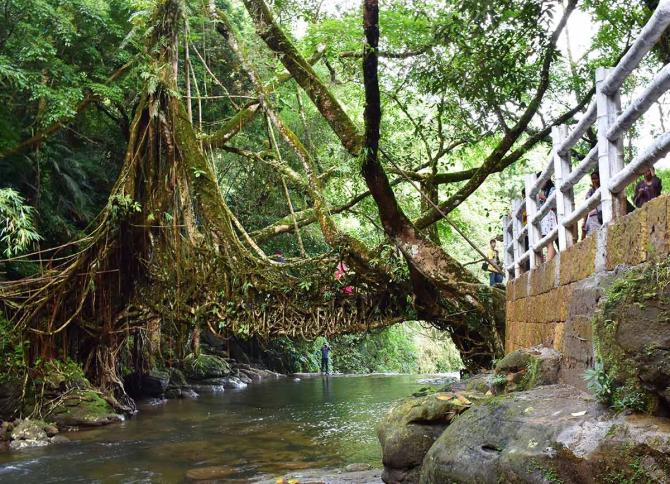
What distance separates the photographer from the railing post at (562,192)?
18.3 feet

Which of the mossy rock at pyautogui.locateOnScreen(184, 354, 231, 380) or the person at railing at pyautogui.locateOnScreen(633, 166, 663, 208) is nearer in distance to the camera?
the person at railing at pyautogui.locateOnScreen(633, 166, 663, 208)

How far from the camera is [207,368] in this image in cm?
1964

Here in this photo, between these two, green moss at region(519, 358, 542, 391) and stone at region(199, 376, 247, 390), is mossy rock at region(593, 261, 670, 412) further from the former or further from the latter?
stone at region(199, 376, 247, 390)

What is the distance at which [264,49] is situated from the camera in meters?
14.1

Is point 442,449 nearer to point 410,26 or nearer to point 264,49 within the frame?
point 410,26

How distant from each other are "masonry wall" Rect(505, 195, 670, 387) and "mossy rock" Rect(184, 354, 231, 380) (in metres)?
13.3

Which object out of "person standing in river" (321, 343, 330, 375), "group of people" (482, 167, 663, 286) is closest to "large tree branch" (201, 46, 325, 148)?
"group of people" (482, 167, 663, 286)

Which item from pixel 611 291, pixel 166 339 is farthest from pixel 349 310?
pixel 611 291

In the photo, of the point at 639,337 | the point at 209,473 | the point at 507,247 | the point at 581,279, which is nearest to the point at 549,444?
the point at 639,337

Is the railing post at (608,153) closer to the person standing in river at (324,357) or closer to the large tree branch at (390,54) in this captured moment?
the large tree branch at (390,54)

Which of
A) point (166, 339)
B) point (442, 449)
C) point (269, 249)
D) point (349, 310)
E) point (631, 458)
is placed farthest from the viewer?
point (269, 249)

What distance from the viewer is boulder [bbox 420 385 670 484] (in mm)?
3180

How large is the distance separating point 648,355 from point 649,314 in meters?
0.20

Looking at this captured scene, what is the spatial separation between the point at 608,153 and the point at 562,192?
1.32m
